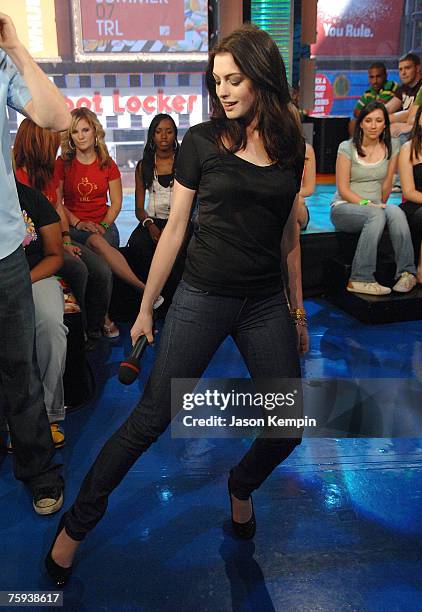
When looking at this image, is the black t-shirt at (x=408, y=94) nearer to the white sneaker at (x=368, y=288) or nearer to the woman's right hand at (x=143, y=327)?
the white sneaker at (x=368, y=288)

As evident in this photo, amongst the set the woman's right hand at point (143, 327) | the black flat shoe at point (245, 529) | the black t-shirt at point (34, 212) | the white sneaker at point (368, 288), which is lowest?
the black flat shoe at point (245, 529)

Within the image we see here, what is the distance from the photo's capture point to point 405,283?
4.54m

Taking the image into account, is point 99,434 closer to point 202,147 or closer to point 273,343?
point 273,343

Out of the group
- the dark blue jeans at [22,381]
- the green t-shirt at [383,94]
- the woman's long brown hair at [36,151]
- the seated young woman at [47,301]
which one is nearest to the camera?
the dark blue jeans at [22,381]

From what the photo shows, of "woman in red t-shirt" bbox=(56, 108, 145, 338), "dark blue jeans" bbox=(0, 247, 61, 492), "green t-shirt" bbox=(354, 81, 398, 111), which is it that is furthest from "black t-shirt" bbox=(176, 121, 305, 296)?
"green t-shirt" bbox=(354, 81, 398, 111)

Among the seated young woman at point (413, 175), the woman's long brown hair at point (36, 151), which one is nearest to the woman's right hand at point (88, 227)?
the woman's long brown hair at point (36, 151)

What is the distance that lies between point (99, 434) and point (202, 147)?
5.30 ft

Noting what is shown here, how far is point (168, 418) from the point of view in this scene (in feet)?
5.74

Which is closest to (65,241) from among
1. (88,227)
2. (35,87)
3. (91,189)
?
(88,227)

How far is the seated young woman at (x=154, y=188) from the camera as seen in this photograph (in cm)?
445

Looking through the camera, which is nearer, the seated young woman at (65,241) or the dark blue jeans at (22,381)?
the dark blue jeans at (22,381)

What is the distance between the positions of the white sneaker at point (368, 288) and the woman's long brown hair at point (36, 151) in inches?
91.2

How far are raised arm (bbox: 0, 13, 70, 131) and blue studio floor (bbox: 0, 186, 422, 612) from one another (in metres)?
1.38

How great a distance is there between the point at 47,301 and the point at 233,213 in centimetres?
135
